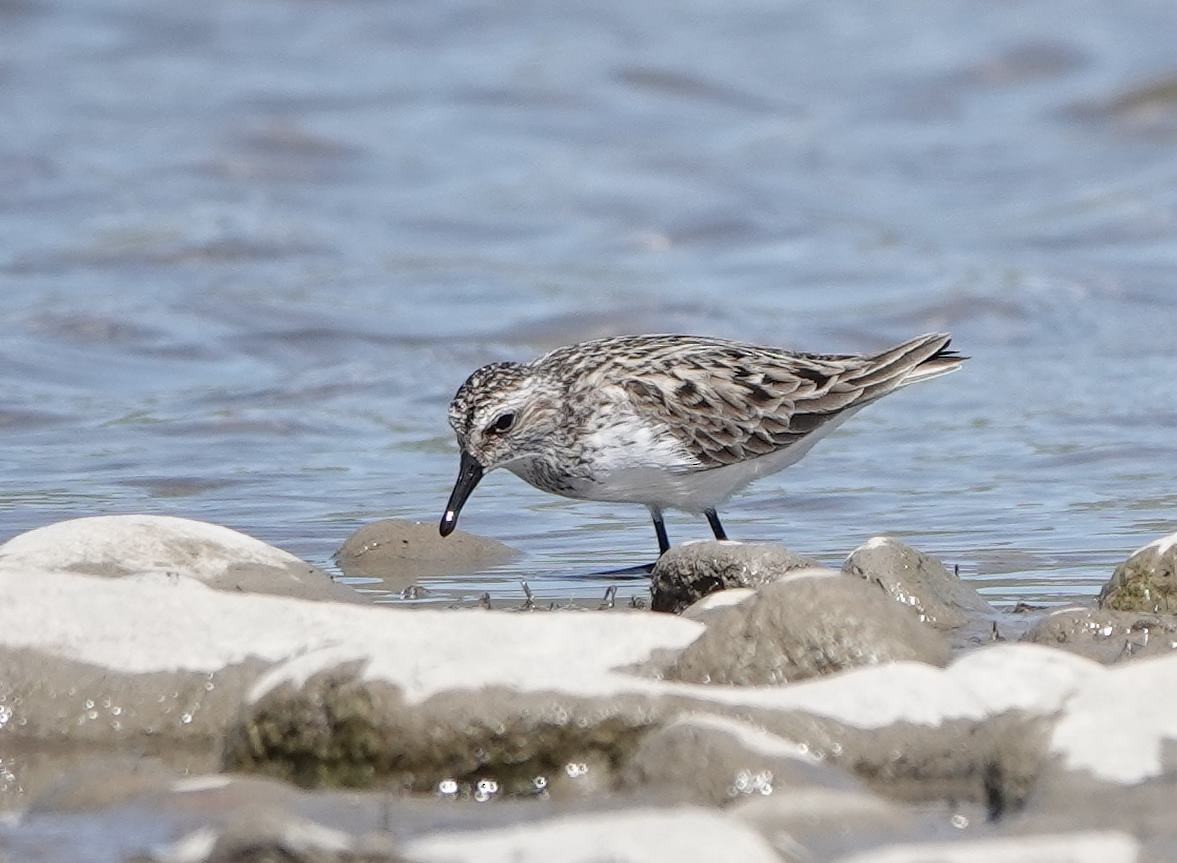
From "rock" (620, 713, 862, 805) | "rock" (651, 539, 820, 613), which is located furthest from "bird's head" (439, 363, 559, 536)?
"rock" (620, 713, 862, 805)

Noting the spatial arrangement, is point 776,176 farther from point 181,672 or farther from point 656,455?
point 181,672

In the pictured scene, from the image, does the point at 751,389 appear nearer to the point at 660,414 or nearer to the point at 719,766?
the point at 660,414

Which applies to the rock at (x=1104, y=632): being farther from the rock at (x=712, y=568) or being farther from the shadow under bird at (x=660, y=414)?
the shadow under bird at (x=660, y=414)

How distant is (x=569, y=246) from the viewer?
15062 mm

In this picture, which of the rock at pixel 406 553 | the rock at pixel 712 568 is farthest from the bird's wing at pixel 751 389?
the rock at pixel 712 568

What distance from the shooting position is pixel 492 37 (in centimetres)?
1972

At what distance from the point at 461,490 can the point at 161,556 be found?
1811 mm

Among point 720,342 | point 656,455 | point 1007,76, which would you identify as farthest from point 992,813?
point 1007,76

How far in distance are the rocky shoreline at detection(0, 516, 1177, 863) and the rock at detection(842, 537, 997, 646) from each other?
456 mm

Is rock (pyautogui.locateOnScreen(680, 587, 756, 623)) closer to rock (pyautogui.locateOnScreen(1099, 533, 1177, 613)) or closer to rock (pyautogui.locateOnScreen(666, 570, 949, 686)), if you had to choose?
rock (pyautogui.locateOnScreen(666, 570, 949, 686))

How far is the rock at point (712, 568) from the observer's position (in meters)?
6.38

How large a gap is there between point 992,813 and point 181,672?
2061 mm

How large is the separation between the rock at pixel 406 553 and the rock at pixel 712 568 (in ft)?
Result: 4.81

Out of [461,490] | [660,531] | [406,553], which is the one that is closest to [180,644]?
[406,553]
